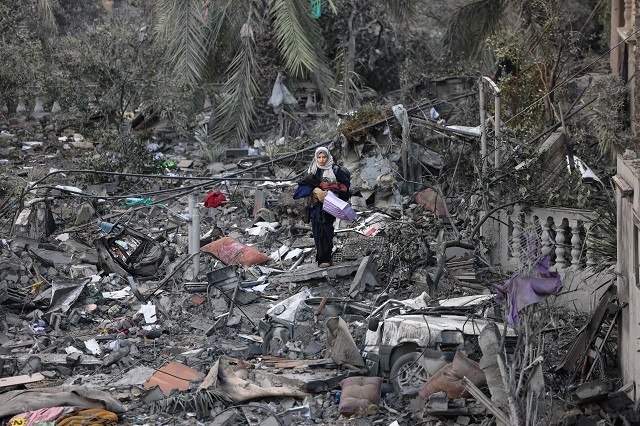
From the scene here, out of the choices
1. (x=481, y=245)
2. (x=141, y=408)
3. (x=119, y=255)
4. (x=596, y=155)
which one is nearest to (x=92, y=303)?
(x=119, y=255)

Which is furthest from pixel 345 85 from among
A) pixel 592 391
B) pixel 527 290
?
pixel 527 290

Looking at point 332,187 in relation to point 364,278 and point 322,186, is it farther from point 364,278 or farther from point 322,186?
point 364,278

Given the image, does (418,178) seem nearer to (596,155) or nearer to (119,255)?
(596,155)

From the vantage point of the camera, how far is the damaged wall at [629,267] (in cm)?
745

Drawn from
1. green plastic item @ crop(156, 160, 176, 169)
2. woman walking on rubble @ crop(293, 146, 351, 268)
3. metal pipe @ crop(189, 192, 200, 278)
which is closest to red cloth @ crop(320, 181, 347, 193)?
woman walking on rubble @ crop(293, 146, 351, 268)

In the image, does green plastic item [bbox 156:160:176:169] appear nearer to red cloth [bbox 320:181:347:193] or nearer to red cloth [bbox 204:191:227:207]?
red cloth [bbox 204:191:227:207]

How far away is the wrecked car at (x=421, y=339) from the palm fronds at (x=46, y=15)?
612 inches

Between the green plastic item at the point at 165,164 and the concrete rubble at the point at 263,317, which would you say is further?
the green plastic item at the point at 165,164

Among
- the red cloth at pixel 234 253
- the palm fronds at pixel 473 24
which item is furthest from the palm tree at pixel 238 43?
the red cloth at pixel 234 253

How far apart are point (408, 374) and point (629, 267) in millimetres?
2083

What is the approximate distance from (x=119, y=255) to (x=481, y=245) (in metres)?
4.72

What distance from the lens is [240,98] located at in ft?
67.1

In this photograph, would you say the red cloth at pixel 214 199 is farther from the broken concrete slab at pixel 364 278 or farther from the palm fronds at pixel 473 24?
the palm fronds at pixel 473 24

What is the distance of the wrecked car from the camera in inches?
329
